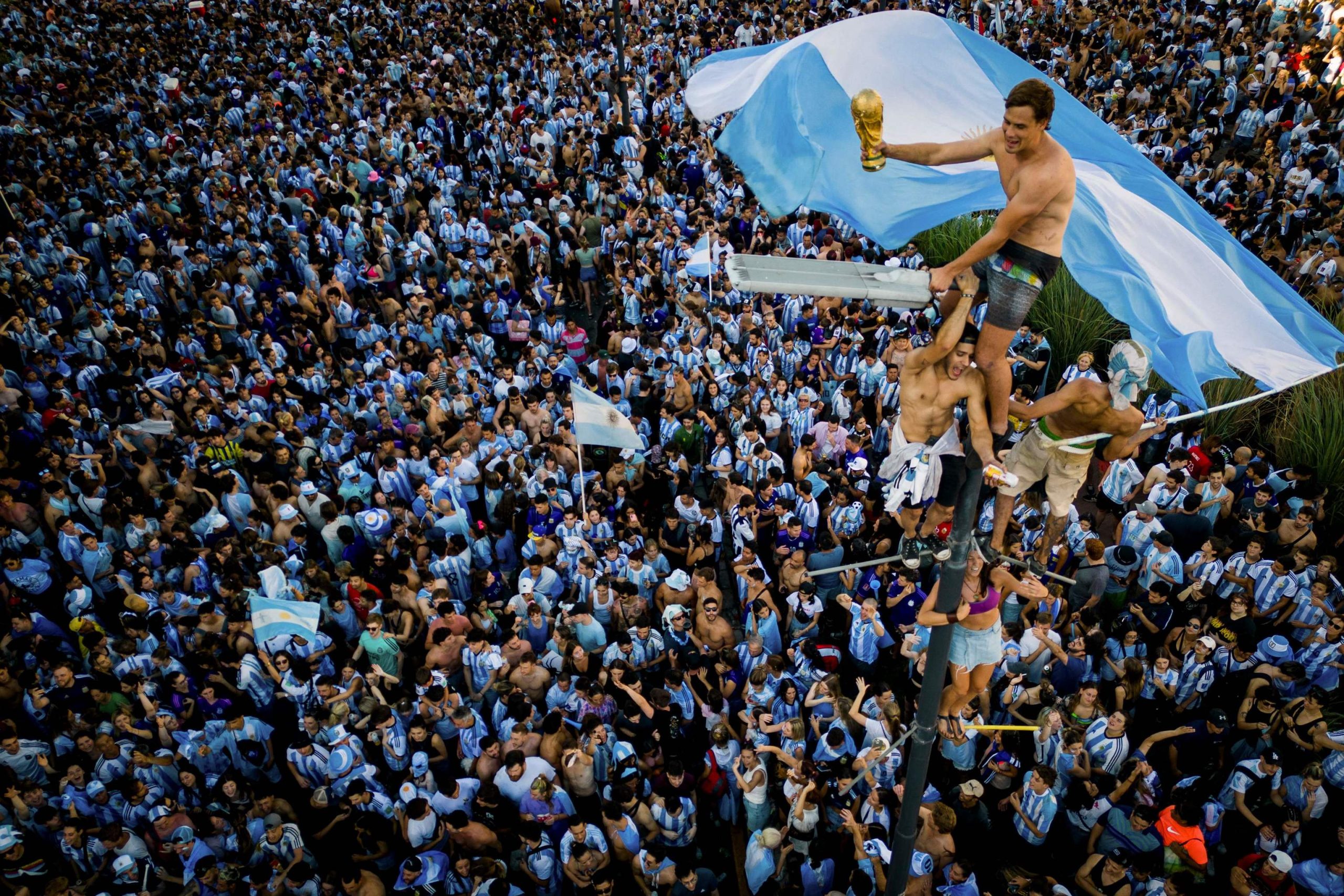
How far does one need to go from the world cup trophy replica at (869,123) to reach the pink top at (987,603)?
2.23 metres

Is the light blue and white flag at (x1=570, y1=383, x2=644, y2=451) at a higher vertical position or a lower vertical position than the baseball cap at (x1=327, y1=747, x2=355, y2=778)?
higher

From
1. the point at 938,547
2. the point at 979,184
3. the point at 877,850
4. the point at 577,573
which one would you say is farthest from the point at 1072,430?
Answer: the point at 577,573

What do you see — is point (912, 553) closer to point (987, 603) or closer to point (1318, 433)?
point (987, 603)

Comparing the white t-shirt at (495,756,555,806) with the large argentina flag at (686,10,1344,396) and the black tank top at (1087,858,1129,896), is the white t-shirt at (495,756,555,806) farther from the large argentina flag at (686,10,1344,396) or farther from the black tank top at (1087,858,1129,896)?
the large argentina flag at (686,10,1344,396)

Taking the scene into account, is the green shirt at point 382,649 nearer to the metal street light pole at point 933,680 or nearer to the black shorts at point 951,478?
the metal street light pole at point 933,680

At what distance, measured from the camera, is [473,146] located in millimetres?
19188

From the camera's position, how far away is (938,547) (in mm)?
4301

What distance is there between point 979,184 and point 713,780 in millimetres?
4995

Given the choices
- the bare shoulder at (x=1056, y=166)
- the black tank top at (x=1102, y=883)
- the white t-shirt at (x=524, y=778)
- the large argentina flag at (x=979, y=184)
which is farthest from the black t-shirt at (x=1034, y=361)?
the bare shoulder at (x=1056, y=166)

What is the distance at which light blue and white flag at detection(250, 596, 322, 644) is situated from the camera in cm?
837

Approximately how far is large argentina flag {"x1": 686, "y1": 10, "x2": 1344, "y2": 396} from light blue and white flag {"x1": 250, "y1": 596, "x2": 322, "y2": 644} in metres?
5.54

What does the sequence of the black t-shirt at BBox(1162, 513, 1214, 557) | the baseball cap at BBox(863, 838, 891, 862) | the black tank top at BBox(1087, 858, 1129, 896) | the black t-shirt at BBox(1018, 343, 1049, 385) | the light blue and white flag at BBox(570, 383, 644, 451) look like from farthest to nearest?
the black t-shirt at BBox(1018, 343, 1049, 385) < the light blue and white flag at BBox(570, 383, 644, 451) < the black t-shirt at BBox(1162, 513, 1214, 557) < the baseball cap at BBox(863, 838, 891, 862) < the black tank top at BBox(1087, 858, 1129, 896)

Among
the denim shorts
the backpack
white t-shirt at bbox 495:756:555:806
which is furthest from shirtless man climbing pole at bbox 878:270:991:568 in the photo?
white t-shirt at bbox 495:756:555:806

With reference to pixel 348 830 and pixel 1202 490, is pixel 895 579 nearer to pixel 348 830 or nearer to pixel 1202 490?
pixel 1202 490
